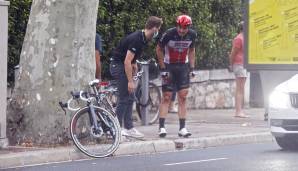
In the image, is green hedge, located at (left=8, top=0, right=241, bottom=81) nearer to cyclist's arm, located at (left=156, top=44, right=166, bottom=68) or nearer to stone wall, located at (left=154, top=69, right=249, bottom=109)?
stone wall, located at (left=154, top=69, right=249, bottom=109)

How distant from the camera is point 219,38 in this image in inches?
775

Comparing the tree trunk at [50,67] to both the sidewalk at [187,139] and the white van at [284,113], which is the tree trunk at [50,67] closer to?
the sidewalk at [187,139]

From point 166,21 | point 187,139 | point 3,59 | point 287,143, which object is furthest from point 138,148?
point 166,21

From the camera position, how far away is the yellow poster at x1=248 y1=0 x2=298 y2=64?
47.1 ft

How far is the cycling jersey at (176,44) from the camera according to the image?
13727mm

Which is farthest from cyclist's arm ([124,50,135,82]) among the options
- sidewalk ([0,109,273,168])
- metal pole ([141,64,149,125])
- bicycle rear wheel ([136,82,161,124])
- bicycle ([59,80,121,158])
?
bicycle rear wheel ([136,82,161,124])

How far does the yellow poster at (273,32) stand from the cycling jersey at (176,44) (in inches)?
59.6

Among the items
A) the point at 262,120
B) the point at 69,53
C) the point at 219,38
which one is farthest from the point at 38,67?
the point at 219,38

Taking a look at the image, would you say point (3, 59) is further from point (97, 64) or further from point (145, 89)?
point (145, 89)

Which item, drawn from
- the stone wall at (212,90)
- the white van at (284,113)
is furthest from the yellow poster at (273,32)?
the stone wall at (212,90)

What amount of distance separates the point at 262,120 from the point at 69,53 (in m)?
5.87

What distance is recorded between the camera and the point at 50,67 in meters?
12.5

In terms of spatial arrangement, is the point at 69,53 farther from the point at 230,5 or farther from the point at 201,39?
the point at 230,5

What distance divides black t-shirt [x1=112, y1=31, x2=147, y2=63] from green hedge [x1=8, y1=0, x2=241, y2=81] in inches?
91.2
